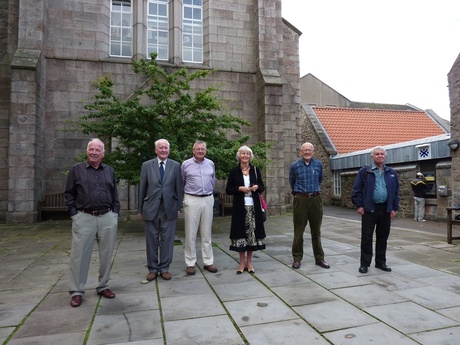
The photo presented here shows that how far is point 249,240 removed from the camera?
484 centimetres

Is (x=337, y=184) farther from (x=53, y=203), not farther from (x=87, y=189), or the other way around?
(x=87, y=189)

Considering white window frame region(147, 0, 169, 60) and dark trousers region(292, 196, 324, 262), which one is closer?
dark trousers region(292, 196, 324, 262)

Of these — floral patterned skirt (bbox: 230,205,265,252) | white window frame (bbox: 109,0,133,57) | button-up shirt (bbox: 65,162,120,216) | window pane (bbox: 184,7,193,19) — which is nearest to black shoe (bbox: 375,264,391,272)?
floral patterned skirt (bbox: 230,205,265,252)

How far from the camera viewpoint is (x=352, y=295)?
3846 mm

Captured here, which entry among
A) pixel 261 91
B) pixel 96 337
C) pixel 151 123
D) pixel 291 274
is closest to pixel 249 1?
pixel 261 91

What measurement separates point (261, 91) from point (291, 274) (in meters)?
9.09

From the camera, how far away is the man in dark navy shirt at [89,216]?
3.82 metres

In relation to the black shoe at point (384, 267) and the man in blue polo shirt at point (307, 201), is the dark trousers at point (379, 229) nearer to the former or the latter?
the black shoe at point (384, 267)

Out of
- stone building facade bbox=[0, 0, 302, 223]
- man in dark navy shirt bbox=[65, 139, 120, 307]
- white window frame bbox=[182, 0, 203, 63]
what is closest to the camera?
man in dark navy shirt bbox=[65, 139, 120, 307]

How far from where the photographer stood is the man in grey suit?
185 inches

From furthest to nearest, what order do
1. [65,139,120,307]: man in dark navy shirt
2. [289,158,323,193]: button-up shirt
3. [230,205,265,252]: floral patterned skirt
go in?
[289,158,323,193]: button-up shirt < [230,205,265,252]: floral patterned skirt < [65,139,120,307]: man in dark navy shirt

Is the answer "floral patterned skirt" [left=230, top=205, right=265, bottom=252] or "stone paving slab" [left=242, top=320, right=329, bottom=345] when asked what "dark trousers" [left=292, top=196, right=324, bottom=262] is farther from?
"stone paving slab" [left=242, top=320, right=329, bottom=345]

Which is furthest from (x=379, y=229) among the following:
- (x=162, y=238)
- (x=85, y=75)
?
(x=85, y=75)

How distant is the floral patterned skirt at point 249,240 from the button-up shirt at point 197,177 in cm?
67
